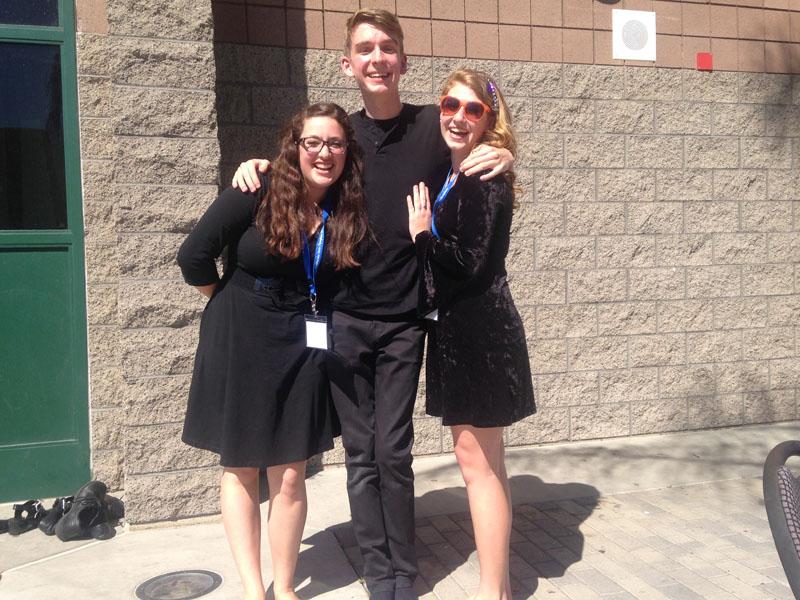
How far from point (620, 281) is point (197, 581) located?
11.1 ft

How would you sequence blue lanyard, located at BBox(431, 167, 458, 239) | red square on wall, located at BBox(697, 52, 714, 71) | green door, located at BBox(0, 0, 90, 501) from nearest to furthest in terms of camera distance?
blue lanyard, located at BBox(431, 167, 458, 239) < green door, located at BBox(0, 0, 90, 501) < red square on wall, located at BBox(697, 52, 714, 71)

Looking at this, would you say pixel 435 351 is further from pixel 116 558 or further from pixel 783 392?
pixel 783 392

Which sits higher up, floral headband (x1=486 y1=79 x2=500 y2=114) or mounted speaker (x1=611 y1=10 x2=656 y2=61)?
mounted speaker (x1=611 y1=10 x2=656 y2=61)

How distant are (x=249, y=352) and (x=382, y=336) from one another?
1.68 feet

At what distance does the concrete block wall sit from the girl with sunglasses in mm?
1558

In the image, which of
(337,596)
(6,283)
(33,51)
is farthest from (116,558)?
(33,51)

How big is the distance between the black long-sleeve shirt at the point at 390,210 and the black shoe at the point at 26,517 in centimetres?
218

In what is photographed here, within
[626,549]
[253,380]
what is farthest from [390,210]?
[626,549]

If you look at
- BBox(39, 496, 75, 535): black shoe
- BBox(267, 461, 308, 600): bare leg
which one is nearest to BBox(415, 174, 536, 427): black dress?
BBox(267, 461, 308, 600): bare leg

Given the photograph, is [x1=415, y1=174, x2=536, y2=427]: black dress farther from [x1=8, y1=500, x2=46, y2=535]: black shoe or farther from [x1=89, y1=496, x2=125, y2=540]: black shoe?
[x1=8, y1=500, x2=46, y2=535]: black shoe

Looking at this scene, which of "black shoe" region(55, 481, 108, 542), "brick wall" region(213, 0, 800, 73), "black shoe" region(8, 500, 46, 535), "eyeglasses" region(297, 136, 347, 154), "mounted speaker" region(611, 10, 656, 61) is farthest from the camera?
"mounted speaker" region(611, 10, 656, 61)

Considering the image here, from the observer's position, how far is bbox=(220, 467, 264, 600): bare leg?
3021 millimetres

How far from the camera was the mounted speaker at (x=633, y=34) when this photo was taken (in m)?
5.33

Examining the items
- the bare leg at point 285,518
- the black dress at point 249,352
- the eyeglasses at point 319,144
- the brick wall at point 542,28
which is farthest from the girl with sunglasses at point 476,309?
the brick wall at point 542,28
